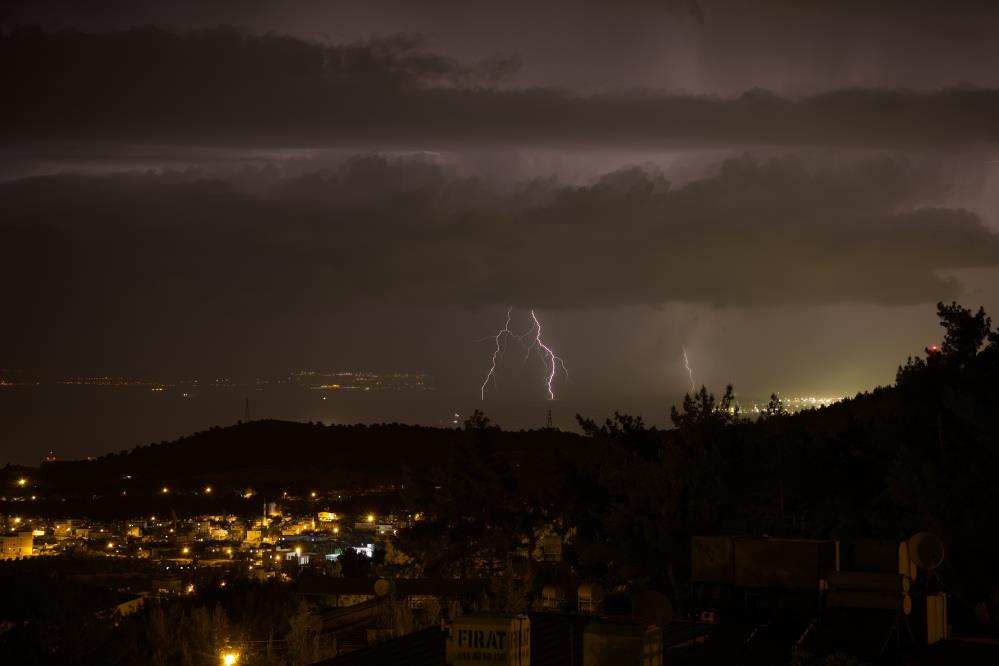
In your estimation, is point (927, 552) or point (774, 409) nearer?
point (927, 552)

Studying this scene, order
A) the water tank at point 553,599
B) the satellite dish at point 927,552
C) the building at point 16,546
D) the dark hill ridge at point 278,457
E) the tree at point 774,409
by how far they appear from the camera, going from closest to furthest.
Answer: the satellite dish at point 927,552 < the water tank at point 553,599 < the tree at point 774,409 < the building at point 16,546 < the dark hill ridge at point 278,457

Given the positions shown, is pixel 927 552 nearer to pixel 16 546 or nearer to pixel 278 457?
pixel 16 546

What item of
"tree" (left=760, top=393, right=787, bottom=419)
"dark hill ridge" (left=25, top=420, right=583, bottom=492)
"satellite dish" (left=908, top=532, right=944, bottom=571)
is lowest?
"dark hill ridge" (left=25, top=420, right=583, bottom=492)

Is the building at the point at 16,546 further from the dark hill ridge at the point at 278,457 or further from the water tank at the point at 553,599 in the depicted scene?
the water tank at the point at 553,599

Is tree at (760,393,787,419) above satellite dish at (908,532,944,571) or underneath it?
above

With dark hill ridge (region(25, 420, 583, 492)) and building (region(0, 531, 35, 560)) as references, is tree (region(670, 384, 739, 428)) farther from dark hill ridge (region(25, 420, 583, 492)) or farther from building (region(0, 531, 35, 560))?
dark hill ridge (region(25, 420, 583, 492))

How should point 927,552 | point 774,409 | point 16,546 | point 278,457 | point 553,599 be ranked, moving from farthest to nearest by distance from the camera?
point 278,457, point 16,546, point 774,409, point 553,599, point 927,552

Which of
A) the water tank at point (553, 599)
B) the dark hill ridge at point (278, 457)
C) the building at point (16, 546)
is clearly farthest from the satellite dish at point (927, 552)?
the dark hill ridge at point (278, 457)

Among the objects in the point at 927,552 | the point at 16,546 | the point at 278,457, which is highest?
the point at 927,552

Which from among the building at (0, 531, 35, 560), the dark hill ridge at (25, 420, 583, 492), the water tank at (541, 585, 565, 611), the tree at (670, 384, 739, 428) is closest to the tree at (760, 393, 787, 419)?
the tree at (670, 384, 739, 428)

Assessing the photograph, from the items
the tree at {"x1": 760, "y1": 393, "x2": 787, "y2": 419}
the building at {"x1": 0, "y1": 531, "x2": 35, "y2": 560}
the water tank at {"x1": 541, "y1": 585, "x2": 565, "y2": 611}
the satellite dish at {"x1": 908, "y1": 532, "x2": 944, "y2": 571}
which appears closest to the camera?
the satellite dish at {"x1": 908, "y1": 532, "x2": 944, "y2": 571}

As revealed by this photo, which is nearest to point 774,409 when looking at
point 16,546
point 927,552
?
point 927,552

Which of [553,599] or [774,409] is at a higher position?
[774,409]
